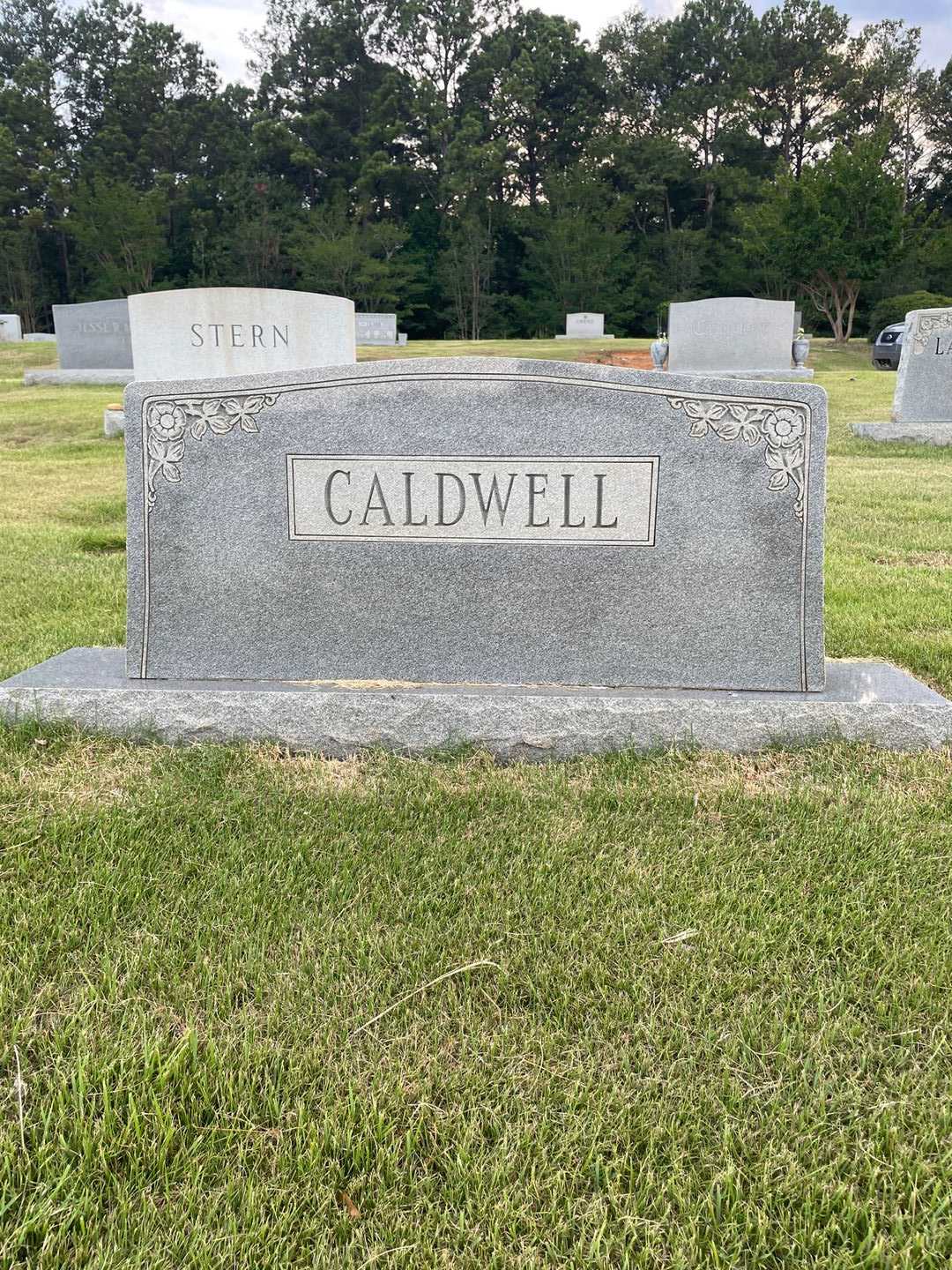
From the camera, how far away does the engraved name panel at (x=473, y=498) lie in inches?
109

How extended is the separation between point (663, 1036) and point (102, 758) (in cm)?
178

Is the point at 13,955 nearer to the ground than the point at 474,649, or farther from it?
nearer to the ground

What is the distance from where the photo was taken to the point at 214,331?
887 cm

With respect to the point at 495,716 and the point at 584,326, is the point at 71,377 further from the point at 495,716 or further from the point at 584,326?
the point at 584,326

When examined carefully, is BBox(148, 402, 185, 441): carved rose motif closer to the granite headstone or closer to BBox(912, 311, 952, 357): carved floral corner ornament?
BBox(912, 311, 952, 357): carved floral corner ornament

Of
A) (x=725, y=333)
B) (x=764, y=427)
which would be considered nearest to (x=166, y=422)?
(x=764, y=427)

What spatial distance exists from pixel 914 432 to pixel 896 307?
2469 centimetres

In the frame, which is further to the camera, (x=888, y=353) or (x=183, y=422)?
(x=888, y=353)

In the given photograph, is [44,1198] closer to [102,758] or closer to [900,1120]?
[900,1120]

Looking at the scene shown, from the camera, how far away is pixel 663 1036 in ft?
5.36

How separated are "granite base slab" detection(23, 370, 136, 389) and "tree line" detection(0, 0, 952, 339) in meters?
22.1

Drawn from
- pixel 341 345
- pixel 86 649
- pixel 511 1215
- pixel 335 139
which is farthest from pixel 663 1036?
pixel 335 139

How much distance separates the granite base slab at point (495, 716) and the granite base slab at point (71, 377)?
1462 cm

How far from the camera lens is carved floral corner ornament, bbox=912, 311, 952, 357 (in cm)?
978
